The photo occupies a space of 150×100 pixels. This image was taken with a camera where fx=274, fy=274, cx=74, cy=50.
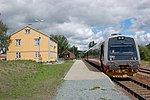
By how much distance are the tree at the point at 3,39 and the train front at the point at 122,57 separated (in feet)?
139

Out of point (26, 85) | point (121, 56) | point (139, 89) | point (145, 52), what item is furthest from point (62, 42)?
point (139, 89)

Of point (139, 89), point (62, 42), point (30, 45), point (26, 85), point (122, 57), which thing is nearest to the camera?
point (139, 89)

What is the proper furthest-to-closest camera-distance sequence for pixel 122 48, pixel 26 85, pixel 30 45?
1. pixel 30 45
2. pixel 122 48
3. pixel 26 85

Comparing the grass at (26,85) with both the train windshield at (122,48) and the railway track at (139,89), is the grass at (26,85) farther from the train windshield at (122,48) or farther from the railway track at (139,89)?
the train windshield at (122,48)

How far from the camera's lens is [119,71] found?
18859 millimetres

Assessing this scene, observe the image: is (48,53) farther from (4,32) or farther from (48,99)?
(48,99)

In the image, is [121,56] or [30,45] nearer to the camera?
[121,56]

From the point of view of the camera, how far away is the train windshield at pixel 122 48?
19.7 m

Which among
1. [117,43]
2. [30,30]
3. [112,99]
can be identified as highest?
[30,30]

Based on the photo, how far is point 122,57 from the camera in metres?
19.6

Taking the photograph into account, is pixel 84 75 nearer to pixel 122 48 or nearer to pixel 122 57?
pixel 122 57

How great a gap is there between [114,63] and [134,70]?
1443mm

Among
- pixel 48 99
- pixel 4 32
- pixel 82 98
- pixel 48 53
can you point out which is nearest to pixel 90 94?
pixel 82 98

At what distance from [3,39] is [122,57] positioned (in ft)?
147
